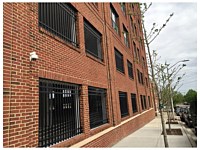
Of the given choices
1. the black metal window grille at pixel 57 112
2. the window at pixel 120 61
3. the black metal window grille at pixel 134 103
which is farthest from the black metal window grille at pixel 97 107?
the black metal window grille at pixel 134 103

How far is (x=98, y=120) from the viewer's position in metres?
8.23

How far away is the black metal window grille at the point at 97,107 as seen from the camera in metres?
7.69

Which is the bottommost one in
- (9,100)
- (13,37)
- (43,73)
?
(9,100)

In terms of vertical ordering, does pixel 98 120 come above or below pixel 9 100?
below

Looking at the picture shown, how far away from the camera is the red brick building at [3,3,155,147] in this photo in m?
3.77

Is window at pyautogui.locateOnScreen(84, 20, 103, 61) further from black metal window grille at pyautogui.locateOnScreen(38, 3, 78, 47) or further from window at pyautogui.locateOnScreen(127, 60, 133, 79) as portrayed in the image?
window at pyautogui.locateOnScreen(127, 60, 133, 79)

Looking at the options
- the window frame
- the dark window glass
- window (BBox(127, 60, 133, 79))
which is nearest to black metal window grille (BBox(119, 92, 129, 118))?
the dark window glass

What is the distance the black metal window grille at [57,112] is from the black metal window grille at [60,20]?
1680 millimetres

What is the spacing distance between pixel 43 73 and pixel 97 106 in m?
4.23

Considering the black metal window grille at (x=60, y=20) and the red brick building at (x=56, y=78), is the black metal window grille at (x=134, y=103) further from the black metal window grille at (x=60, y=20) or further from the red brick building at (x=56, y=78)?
the black metal window grille at (x=60, y=20)

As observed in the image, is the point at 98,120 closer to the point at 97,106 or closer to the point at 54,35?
the point at 97,106

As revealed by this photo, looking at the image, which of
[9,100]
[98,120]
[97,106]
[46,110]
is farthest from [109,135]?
[9,100]

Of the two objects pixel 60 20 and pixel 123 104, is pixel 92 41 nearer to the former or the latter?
pixel 60 20

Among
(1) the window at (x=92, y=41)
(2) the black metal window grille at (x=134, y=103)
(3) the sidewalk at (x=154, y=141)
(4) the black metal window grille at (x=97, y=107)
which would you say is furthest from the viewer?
(2) the black metal window grille at (x=134, y=103)
